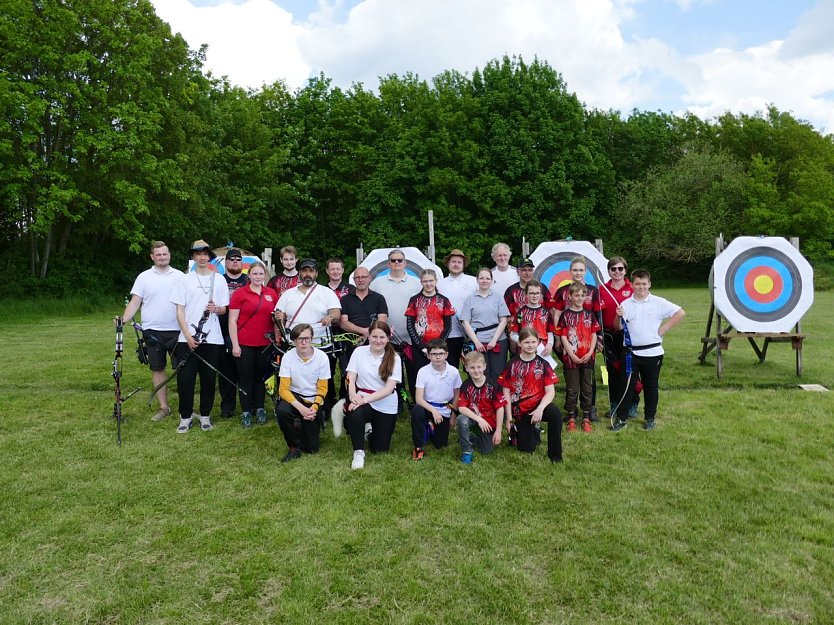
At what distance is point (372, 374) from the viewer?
15.7ft

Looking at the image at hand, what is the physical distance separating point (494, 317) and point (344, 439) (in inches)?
73.9

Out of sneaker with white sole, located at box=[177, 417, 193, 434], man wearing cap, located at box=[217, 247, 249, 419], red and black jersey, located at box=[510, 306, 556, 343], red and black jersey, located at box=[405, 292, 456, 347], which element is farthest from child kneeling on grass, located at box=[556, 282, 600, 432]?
sneaker with white sole, located at box=[177, 417, 193, 434]

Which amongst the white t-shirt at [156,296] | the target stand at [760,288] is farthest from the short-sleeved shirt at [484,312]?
the target stand at [760,288]

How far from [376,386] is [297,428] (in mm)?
769

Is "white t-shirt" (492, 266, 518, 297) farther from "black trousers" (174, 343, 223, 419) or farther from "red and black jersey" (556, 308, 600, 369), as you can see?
"black trousers" (174, 343, 223, 419)

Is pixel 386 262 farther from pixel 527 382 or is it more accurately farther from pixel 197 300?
pixel 527 382

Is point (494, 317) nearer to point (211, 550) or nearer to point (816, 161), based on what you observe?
point (211, 550)

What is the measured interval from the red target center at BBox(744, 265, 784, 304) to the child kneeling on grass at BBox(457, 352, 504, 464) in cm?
503

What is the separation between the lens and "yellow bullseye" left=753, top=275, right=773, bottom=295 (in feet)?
25.2

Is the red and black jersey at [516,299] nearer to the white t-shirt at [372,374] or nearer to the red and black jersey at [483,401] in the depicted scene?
the red and black jersey at [483,401]

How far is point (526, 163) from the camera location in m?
26.2

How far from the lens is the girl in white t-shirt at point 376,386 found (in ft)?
15.3

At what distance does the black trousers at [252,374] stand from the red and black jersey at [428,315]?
5.26ft

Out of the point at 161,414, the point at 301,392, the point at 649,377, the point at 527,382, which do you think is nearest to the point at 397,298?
the point at 301,392
